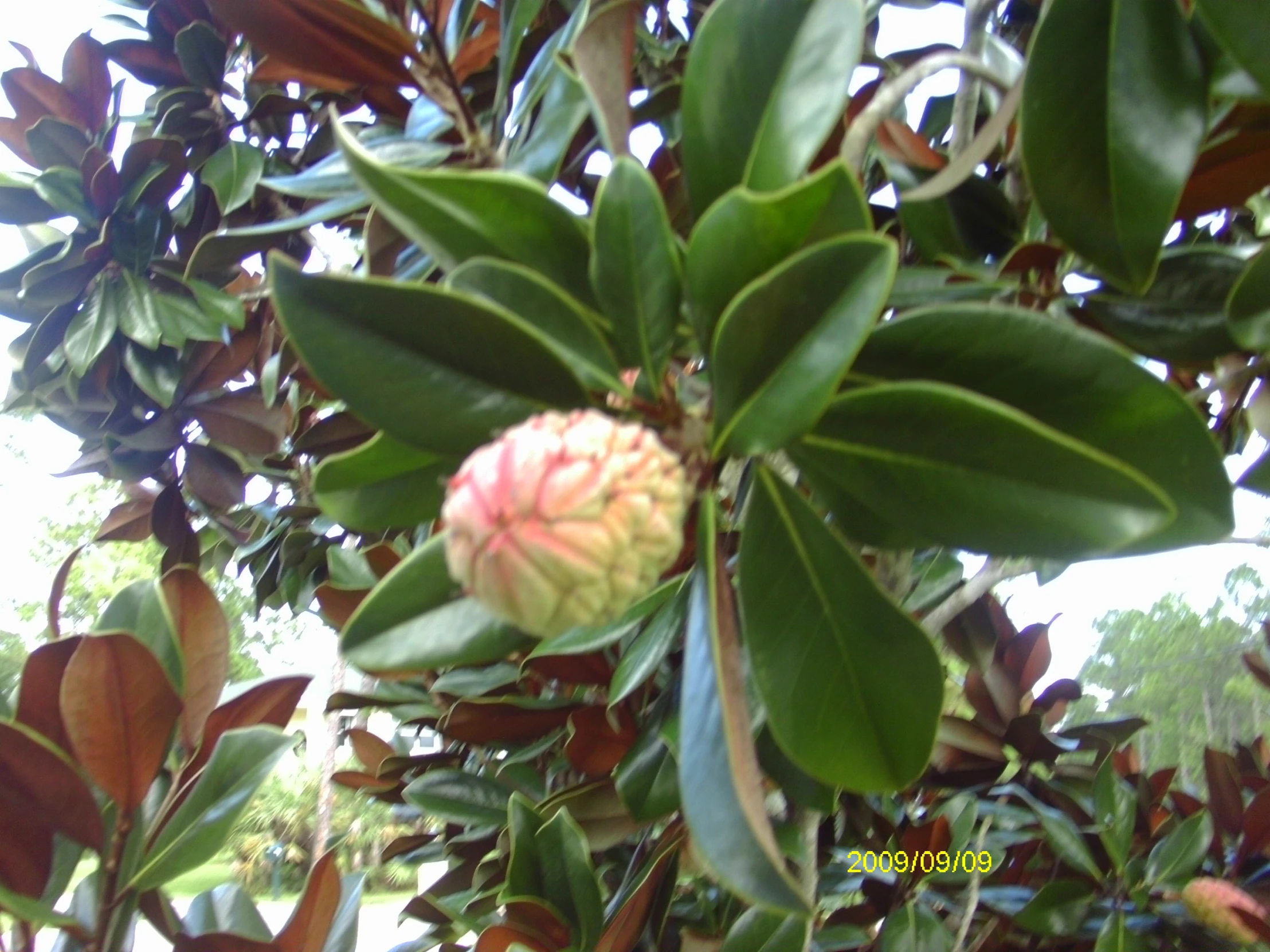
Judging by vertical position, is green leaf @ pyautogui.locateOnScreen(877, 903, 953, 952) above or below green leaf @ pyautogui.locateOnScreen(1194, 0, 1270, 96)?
below

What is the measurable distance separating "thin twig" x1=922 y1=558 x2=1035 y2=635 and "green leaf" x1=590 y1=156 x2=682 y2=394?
21.2 inches

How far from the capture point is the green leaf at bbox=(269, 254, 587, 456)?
377mm

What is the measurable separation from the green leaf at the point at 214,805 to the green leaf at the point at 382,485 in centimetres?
26

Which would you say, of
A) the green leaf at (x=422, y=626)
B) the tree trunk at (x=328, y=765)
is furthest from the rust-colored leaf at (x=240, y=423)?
the tree trunk at (x=328, y=765)

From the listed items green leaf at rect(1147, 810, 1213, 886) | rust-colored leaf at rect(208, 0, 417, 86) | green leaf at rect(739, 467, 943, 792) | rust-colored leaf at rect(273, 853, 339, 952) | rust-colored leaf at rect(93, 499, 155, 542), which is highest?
rust-colored leaf at rect(208, 0, 417, 86)

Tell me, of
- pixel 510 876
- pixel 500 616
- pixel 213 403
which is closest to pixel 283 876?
pixel 213 403

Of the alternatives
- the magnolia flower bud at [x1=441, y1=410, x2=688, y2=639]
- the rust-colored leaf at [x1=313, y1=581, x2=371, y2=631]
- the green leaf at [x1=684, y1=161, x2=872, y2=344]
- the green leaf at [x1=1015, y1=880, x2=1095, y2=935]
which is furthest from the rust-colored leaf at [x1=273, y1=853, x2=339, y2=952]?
the green leaf at [x1=1015, y1=880, x2=1095, y2=935]

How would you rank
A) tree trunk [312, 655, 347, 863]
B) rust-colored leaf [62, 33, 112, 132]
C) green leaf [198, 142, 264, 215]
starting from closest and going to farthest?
green leaf [198, 142, 264, 215] → rust-colored leaf [62, 33, 112, 132] → tree trunk [312, 655, 347, 863]

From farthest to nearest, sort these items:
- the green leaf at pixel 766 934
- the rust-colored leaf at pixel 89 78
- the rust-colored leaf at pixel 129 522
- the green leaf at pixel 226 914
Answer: the rust-colored leaf at pixel 129 522 < the rust-colored leaf at pixel 89 78 < the green leaf at pixel 226 914 < the green leaf at pixel 766 934

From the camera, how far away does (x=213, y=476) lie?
1498 millimetres

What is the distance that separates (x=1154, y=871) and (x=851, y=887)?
0.41m

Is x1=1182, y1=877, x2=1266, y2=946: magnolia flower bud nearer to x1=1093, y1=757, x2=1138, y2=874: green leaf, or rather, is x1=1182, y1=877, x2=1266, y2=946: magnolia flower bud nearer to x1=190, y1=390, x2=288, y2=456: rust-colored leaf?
x1=1093, y1=757, x2=1138, y2=874: green leaf

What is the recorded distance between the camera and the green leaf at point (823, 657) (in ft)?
1.35

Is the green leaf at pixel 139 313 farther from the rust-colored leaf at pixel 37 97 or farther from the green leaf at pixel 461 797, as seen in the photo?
the green leaf at pixel 461 797
